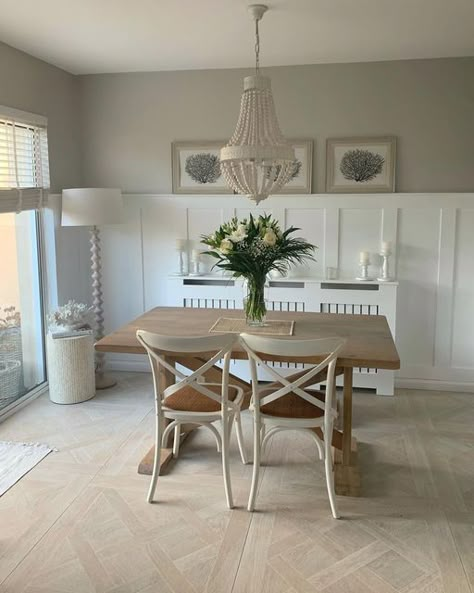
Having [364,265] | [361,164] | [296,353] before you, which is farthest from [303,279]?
[296,353]

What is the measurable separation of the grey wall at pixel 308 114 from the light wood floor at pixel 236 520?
2021mm

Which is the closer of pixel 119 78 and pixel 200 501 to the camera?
pixel 200 501

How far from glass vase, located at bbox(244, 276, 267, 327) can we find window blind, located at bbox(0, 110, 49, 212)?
5.67 feet

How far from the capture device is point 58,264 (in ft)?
14.5

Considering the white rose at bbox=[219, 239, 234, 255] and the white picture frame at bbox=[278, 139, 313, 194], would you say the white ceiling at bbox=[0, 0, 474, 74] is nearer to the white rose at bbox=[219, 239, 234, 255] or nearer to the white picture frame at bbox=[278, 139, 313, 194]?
the white picture frame at bbox=[278, 139, 313, 194]

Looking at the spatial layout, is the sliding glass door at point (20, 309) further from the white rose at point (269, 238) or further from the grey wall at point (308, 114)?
the white rose at point (269, 238)

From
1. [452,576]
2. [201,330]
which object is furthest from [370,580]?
[201,330]

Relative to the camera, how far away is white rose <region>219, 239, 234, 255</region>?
118 inches

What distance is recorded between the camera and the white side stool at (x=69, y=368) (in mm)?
4113

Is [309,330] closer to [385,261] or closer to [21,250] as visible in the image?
[385,261]

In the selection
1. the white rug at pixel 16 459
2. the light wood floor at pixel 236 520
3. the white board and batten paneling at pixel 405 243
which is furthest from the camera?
the white board and batten paneling at pixel 405 243

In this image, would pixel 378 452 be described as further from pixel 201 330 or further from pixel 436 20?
pixel 436 20

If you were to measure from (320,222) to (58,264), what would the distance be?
207 centimetres

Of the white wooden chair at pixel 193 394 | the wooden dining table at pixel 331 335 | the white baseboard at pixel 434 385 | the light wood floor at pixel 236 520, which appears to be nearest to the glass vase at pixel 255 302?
the wooden dining table at pixel 331 335
